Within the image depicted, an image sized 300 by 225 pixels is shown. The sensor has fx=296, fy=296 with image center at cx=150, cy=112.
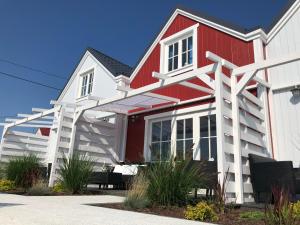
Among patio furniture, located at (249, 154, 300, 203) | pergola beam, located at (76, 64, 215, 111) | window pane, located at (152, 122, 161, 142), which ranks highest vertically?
pergola beam, located at (76, 64, 215, 111)

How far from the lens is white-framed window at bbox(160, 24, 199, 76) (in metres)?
9.34

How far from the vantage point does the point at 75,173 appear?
6.84m

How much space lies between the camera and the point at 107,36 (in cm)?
1906

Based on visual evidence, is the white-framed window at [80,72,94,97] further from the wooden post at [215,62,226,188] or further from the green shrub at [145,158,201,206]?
the green shrub at [145,158,201,206]

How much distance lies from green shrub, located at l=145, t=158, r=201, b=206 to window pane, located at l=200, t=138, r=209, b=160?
355cm

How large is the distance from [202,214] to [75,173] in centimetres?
399

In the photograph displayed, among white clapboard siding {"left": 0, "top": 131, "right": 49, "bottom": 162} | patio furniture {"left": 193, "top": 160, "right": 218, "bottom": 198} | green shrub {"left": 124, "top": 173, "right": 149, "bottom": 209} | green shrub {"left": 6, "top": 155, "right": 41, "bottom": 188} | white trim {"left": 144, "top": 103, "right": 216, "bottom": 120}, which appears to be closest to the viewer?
green shrub {"left": 124, "top": 173, "right": 149, "bottom": 209}

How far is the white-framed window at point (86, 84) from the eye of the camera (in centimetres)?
1320

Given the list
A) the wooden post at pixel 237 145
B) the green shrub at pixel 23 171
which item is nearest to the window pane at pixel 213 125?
the wooden post at pixel 237 145

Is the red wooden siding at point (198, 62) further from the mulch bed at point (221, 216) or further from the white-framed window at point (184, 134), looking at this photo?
the mulch bed at point (221, 216)

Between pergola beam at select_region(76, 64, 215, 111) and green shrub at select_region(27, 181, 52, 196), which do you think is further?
green shrub at select_region(27, 181, 52, 196)

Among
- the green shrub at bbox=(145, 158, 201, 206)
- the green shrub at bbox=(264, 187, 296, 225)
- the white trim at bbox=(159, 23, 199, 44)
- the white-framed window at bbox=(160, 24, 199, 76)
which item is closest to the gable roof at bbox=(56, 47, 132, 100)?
the white-framed window at bbox=(160, 24, 199, 76)

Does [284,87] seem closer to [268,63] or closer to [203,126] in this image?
[268,63]

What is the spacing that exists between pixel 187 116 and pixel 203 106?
2.21 feet
